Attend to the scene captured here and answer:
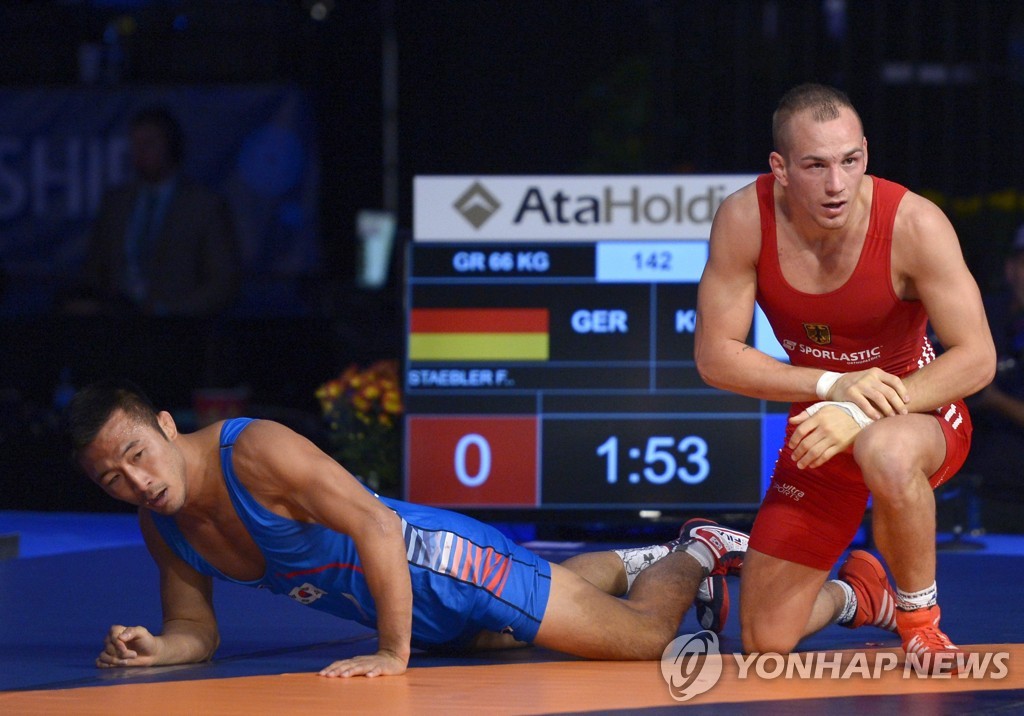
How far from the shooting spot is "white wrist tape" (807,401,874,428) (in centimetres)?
360

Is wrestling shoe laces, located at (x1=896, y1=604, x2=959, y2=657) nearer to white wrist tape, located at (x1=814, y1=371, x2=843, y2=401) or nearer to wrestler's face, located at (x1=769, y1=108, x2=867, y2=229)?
white wrist tape, located at (x1=814, y1=371, x2=843, y2=401)

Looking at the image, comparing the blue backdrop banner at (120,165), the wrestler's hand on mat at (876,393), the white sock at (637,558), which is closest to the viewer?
the wrestler's hand on mat at (876,393)

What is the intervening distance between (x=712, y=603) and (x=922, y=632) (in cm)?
66

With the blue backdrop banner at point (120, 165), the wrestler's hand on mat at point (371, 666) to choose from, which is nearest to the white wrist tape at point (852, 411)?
the wrestler's hand on mat at point (371, 666)

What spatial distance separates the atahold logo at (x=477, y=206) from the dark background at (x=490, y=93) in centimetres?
149

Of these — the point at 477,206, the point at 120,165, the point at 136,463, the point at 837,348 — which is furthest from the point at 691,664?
the point at 120,165

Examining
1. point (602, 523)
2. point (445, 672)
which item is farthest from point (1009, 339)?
point (445, 672)

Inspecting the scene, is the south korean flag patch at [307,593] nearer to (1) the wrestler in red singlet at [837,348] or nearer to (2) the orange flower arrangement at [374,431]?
(1) the wrestler in red singlet at [837,348]

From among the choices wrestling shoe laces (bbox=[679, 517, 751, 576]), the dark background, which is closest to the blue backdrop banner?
the dark background

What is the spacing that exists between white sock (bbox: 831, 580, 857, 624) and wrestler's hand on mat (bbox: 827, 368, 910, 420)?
646mm

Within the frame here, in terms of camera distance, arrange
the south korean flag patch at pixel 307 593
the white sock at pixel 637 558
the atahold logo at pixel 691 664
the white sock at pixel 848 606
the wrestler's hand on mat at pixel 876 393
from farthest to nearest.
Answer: the white sock at pixel 637 558 → the white sock at pixel 848 606 → the south korean flag patch at pixel 307 593 → the wrestler's hand on mat at pixel 876 393 → the atahold logo at pixel 691 664

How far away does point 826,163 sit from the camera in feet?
11.9

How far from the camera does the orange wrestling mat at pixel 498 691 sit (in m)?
3.19
